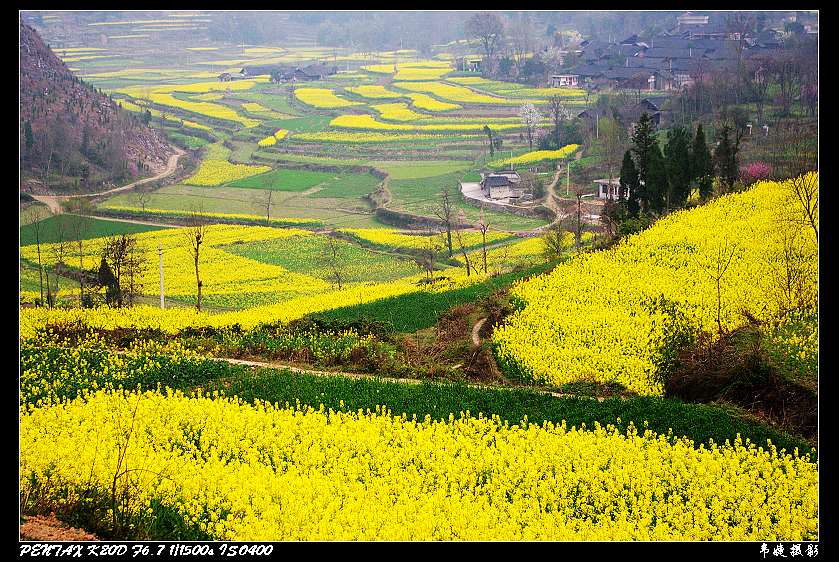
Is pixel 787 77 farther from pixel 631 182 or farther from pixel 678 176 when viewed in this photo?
pixel 631 182

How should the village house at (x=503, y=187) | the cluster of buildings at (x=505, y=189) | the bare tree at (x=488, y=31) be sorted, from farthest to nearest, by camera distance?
the bare tree at (x=488, y=31)
the village house at (x=503, y=187)
the cluster of buildings at (x=505, y=189)

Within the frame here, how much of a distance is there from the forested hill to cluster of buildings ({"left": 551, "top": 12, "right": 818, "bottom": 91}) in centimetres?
2206

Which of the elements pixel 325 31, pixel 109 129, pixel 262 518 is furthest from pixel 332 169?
pixel 262 518

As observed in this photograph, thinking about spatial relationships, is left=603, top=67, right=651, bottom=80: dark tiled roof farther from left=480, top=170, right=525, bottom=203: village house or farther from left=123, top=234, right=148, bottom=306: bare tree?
left=123, top=234, right=148, bottom=306: bare tree

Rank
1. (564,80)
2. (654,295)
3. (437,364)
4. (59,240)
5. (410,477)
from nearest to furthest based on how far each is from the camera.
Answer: (410,477), (437,364), (654,295), (59,240), (564,80)

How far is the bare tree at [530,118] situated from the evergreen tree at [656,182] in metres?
22.4

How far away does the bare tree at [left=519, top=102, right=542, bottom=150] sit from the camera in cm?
4491

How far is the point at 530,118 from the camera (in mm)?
45875

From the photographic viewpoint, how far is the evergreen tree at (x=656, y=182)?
2134cm

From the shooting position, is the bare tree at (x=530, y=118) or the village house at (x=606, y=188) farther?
the bare tree at (x=530, y=118)

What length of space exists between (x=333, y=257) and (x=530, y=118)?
2044 centimetres

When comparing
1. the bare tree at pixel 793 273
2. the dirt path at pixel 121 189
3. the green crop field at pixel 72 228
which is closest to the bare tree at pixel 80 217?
the green crop field at pixel 72 228

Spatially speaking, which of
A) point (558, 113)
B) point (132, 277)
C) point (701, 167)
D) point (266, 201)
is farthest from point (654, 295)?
point (558, 113)

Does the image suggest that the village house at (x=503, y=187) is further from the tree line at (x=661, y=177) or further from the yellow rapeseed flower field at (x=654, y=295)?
the yellow rapeseed flower field at (x=654, y=295)
